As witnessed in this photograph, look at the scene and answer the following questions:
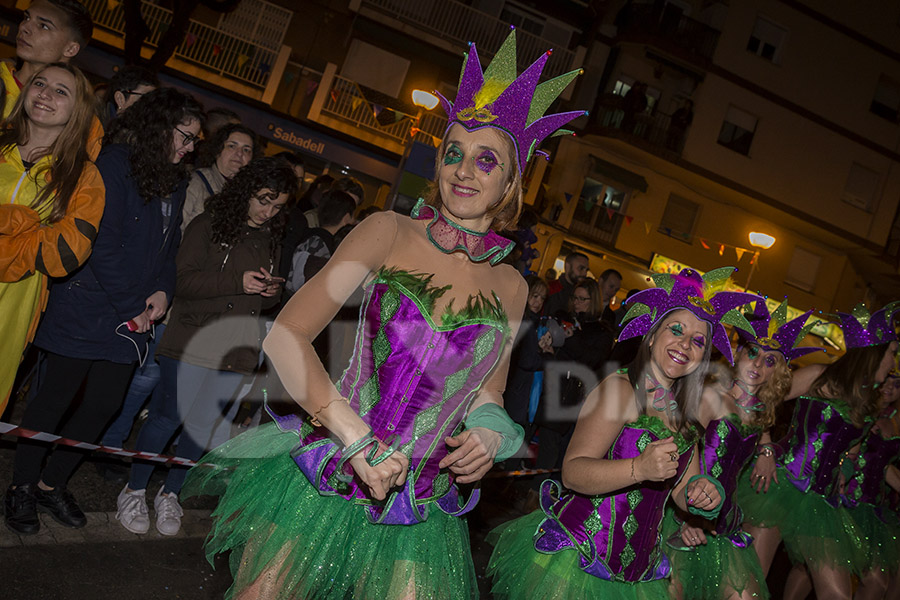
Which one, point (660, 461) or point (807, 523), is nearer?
point (660, 461)

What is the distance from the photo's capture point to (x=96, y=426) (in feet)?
13.3

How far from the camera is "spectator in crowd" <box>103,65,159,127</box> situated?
4.65 metres

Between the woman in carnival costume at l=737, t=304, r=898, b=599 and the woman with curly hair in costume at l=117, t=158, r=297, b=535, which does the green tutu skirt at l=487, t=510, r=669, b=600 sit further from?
the woman in carnival costume at l=737, t=304, r=898, b=599

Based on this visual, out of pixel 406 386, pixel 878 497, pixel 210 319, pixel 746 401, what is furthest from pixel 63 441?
pixel 878 497

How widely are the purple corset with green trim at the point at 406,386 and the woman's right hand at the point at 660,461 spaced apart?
94cm

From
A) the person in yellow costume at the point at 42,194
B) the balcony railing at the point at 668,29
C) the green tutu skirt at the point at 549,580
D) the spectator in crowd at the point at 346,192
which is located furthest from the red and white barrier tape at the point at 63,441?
the balcony railing at the point at 668,29

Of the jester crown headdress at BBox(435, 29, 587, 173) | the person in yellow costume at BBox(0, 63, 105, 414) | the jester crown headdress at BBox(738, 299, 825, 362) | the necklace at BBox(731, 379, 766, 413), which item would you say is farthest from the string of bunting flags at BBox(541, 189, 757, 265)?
the jester crown headdress at BBox(435, 29, 587, 173)

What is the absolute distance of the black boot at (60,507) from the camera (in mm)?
3889

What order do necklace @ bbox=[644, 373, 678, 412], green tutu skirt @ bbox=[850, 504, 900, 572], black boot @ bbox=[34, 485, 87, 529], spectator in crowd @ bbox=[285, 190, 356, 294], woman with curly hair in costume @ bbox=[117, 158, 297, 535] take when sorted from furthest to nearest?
1. green tutu skirt @ bbox=[850, 504, 900, 572]
2. spectator in crowd @ bbox=[285, 190, 356, 294]
3. woman with curly hair in costume @ bbox=[117, 158, 297, 535]
4. black boot @ bbox=[34, 485, 87, 529]
5. necklace @ bbox=[644, 373, 678, 412]

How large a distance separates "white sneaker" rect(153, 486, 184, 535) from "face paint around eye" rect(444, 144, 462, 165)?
2.93 metres

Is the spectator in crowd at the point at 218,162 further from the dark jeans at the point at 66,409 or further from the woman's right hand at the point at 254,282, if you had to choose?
the dark jeans at the point at 66,409

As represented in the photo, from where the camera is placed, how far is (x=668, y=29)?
845 inches

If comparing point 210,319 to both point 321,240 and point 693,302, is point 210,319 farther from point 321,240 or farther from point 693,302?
point 693,302

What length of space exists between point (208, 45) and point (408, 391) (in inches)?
732
